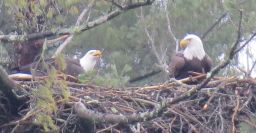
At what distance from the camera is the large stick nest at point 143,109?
6160 millimetres

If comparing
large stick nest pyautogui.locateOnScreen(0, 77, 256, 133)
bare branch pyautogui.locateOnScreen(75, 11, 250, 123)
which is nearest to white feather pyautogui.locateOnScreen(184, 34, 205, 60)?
large stick nest pyautogui.locateOnScreen(0, 77, 256, 133)

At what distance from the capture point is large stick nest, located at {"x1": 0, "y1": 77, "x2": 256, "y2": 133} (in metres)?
6.16

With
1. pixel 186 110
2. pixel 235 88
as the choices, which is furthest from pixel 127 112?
pixel 235 88

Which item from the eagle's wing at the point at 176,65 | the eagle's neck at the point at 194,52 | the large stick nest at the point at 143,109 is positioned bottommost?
the large stick nest at the point at 143,109

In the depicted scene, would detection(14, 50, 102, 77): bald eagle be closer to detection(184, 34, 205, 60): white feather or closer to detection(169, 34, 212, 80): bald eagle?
detection(169, 34, 212, 80): bald eagle

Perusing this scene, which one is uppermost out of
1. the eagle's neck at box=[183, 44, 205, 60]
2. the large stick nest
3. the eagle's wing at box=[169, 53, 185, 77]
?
the eagle's neck at box=[183, 44, 205, 60]

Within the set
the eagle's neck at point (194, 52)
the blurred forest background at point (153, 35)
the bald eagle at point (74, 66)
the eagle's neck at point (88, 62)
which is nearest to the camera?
the bald eagle at point (74, 66)

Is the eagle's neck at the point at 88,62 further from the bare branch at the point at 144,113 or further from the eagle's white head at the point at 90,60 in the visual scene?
the bare branch at the point at 144,113

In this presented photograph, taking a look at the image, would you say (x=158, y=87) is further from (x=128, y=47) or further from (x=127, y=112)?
(x=128, y=47)

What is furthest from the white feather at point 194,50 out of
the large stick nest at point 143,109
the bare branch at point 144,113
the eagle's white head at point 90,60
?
the bare branch at point 144,113

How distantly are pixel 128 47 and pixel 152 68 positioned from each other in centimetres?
50

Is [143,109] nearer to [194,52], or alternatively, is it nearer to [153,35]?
[194,52]

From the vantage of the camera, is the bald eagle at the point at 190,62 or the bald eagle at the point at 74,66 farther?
the bald eagle at the point at 190,62

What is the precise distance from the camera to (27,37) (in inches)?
221
